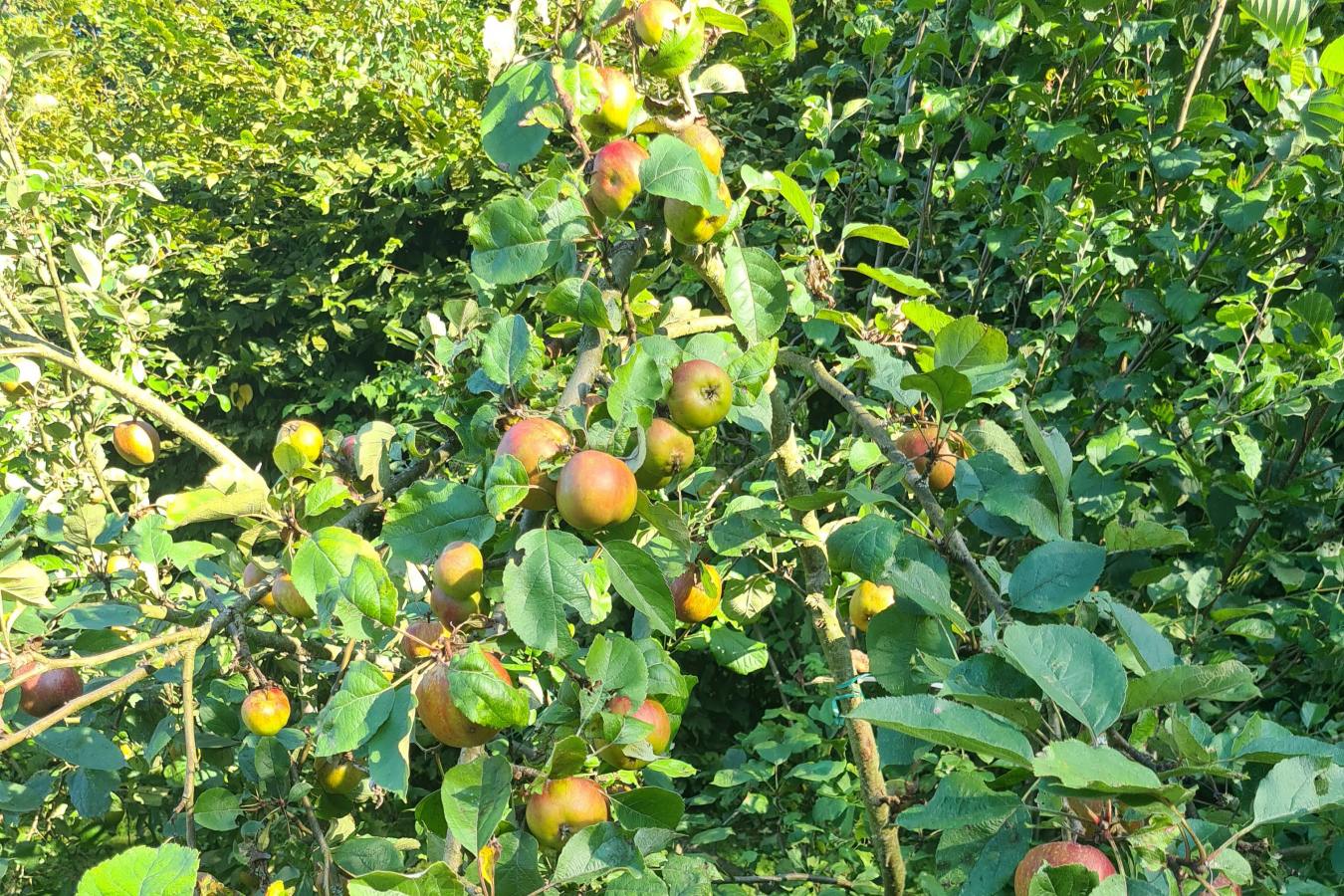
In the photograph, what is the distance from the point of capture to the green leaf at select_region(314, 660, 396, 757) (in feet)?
2.32

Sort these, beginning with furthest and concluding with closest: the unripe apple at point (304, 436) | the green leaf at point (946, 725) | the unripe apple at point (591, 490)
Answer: the unripe apple at point (304, 436)
the unripe apple at point (591, 490)
the green leaf at point (946, 725)

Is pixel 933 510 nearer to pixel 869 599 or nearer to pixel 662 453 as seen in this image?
pixel 662 453

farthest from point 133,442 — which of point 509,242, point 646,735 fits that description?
point 646,735

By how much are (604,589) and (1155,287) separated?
1654 millimetres

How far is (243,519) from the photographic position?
3.73 ft

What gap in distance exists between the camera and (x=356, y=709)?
0.72 m

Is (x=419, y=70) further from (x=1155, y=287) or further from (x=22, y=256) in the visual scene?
(x=1155, y=287)

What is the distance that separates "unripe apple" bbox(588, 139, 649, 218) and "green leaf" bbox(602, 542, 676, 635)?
32cm

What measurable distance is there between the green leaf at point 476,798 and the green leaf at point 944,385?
1.61 ft

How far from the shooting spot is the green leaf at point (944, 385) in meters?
0.82

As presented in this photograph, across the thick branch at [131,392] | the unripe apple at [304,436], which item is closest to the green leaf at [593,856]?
the unripe apple at [304,436]

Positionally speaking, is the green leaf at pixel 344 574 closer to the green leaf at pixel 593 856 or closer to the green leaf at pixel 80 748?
the green leaf at pixel 593 856

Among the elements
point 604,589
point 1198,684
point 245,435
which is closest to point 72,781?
point 604,589

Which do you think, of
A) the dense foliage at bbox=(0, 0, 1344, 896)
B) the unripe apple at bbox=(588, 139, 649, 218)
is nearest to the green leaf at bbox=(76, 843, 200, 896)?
the dense foliage at bbox=(0, 0, 1344, 896)
